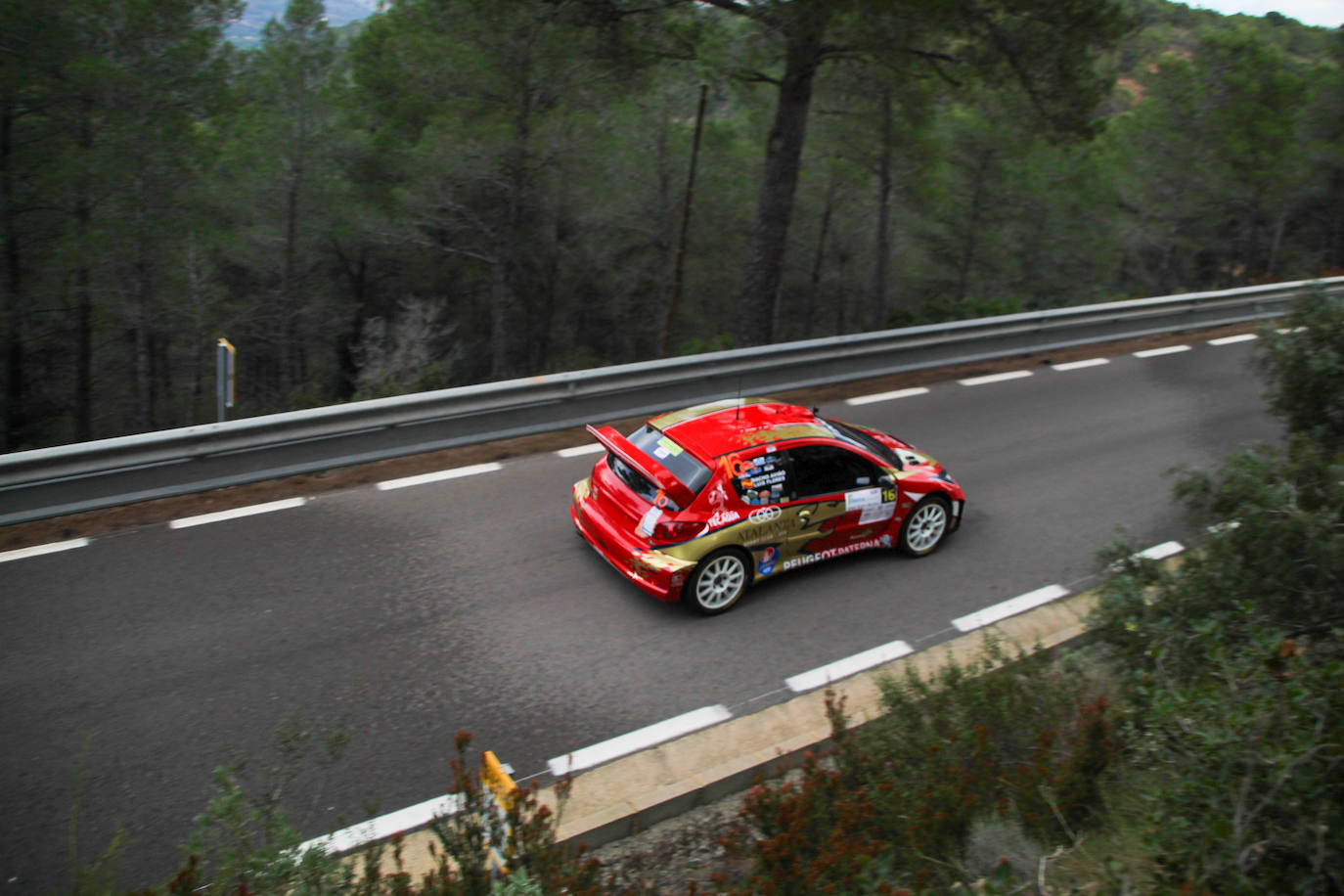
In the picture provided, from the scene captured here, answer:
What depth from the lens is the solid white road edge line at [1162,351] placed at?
15.3 metres

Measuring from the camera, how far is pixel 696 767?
602 centimetres

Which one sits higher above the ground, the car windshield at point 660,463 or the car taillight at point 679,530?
the car windshield at point 660,463

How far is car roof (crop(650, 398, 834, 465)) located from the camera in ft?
25.7

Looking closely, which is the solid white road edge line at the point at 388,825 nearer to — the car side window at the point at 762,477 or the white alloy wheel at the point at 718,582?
the white alloy wheel at the point at 718,582

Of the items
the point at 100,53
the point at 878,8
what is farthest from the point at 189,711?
the point at 100,53

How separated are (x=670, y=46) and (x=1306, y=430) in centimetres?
1025

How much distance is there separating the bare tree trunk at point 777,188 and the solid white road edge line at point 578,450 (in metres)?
5.26

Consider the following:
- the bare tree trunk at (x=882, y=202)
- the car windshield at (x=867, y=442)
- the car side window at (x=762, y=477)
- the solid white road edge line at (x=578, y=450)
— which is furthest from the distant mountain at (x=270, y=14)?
the car side window at (x=762, y=477)

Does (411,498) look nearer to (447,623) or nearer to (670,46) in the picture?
(447,623)

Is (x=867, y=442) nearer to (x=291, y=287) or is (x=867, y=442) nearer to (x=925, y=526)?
(x=925, y=526)

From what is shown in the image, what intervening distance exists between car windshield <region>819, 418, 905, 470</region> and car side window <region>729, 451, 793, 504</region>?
0.81 meters

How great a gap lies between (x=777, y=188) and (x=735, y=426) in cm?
781

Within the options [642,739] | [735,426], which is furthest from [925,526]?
[642,739]

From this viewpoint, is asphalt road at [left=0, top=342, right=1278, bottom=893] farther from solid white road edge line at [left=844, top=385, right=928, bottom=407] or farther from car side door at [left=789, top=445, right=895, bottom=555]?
solid white road edge line at [left=844, top=385, right=928, bottom=407]
